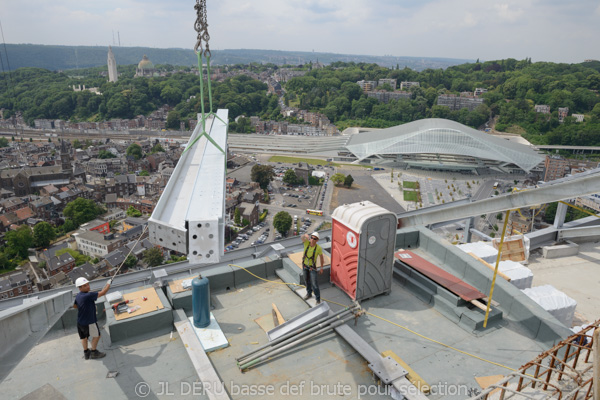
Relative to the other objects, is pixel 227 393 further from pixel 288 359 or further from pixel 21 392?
pixel 21 392

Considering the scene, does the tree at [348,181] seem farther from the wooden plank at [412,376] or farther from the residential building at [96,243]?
the wooden plank at [412,376]

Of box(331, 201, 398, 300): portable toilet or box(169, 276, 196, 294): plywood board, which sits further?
box(169, 276, 196, 294): plywood board

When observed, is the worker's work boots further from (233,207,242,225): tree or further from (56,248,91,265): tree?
(233,207,242,225): tree

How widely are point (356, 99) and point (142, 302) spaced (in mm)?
69978

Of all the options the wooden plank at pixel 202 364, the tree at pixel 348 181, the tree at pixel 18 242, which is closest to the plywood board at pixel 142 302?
the wooden plank at pixel 202 364

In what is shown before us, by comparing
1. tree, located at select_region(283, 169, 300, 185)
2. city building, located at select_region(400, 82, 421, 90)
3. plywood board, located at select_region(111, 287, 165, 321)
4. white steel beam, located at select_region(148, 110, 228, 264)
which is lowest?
tree, located at select_region(283, 169, 300, 185)

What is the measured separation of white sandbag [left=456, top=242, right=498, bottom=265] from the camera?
4664 millimetres

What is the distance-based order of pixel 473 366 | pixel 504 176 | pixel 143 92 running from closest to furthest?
pixel 473 366 < pixel 504 176 < pixel 143 92

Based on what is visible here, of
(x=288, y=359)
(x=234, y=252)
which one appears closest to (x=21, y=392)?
(x=288, y=359)

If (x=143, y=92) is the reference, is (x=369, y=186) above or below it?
below

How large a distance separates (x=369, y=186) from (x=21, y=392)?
110 feet

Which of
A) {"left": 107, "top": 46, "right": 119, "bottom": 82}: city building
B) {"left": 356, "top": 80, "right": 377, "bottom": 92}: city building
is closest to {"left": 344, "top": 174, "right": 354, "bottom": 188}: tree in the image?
{"left": 356, "top": 80, "right": 377, "bottom": 92}: city building

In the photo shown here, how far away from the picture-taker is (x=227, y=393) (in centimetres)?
263

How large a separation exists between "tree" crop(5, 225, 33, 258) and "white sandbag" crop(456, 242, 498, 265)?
88.5 ft
